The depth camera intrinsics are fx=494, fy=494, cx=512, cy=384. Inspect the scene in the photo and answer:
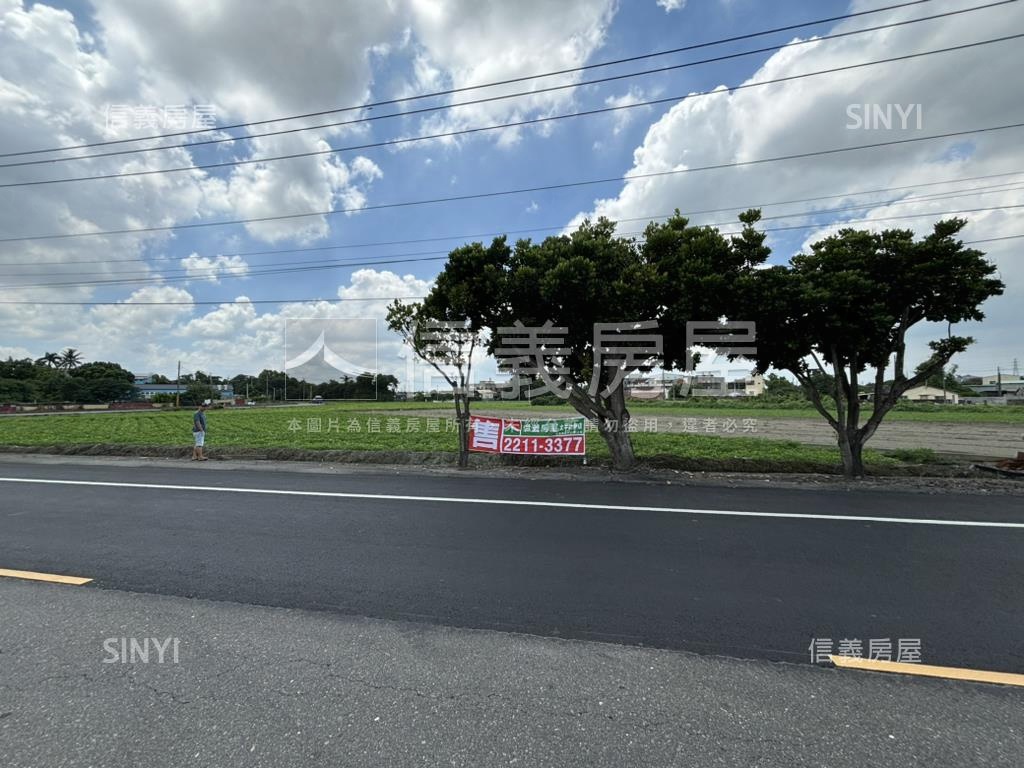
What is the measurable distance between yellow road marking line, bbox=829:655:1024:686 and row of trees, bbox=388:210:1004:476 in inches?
290

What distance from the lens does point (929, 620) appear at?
11.9 feet

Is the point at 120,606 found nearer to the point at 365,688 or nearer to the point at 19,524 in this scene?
the point at 365,688

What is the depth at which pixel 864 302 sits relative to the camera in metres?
9.27

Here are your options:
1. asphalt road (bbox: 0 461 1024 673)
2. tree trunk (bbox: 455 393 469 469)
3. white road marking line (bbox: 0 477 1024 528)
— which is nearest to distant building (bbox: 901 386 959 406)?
tree trunk (bbox: 455 393 469 469)

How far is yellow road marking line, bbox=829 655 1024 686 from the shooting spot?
9.44 ft

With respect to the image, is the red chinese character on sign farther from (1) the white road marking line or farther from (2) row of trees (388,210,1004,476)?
(1) the white road marking line

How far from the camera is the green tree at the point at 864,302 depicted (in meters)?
8.96

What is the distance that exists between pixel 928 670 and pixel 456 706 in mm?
2826

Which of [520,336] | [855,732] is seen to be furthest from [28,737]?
[520,336]

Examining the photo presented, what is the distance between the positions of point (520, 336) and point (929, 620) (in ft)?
27.4

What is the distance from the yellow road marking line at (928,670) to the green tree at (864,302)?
7350mm

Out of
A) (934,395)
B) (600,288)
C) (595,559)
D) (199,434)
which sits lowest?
(595,559)

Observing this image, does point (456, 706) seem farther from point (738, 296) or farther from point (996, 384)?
point (996, 384)

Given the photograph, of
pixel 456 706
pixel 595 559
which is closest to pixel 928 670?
pixel 595 559
